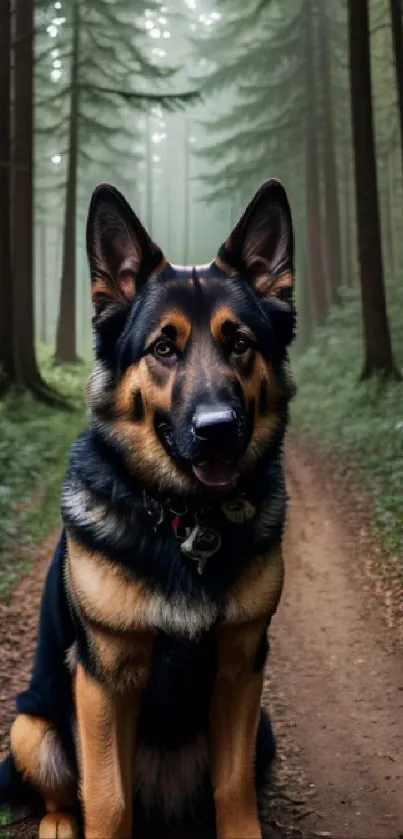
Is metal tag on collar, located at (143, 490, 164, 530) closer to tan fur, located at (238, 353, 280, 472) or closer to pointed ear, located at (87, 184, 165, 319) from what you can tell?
tan fur, located at (238, 353, 280, 472)

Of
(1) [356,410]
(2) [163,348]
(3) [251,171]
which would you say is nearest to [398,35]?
(1) [356,410]

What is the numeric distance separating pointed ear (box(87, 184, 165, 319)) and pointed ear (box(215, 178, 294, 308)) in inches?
12.0

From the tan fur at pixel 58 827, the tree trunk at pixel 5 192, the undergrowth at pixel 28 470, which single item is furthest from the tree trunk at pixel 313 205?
the tan fur at pixel 58 827

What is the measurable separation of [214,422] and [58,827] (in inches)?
75.9

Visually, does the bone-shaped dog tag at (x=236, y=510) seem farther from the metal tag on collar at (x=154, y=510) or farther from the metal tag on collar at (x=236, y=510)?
the metal tag on collar at (x=154, y=510)

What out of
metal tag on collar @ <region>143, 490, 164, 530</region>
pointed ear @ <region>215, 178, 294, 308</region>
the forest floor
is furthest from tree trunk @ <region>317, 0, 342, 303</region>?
metal tag on collar @ <region>143, 490, 164, 530</region>

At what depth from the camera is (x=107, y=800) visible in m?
3.01

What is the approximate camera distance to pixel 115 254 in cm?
316

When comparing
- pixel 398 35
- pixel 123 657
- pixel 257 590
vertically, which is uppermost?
pixel 398 35

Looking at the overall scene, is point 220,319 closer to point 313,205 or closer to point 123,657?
point 123,657

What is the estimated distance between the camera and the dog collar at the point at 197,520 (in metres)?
2.97

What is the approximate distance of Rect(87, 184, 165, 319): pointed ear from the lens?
308 cm

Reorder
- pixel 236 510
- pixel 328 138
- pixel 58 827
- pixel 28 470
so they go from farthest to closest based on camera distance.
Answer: pixel 328 138, pixel 28 470, pixel 58 827, pixel 236 510

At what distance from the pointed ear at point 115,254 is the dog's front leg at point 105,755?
148 centimetres
